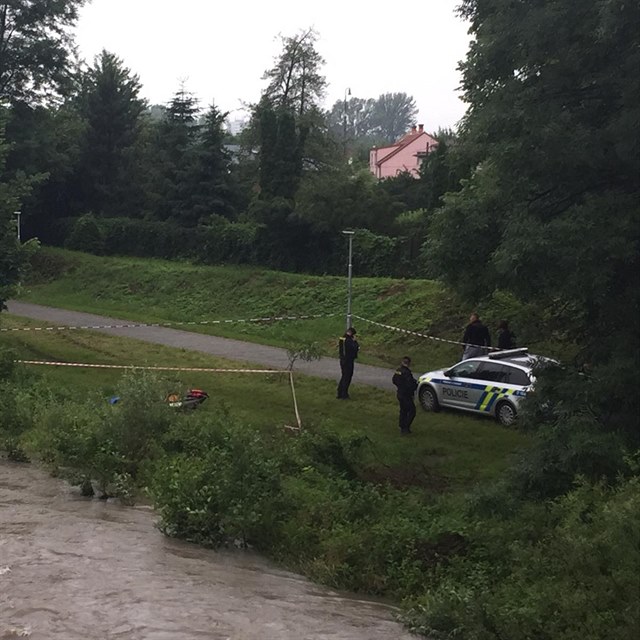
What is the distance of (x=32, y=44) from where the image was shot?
1868 inches

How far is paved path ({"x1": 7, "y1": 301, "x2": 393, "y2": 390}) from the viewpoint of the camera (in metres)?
23.5

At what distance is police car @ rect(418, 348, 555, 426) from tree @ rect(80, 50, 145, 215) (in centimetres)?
3549

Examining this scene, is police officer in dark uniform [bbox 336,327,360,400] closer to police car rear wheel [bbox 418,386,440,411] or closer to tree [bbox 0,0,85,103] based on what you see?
police car rear wheel [bbox 418,386,440,411]

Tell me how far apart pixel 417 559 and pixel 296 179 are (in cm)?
3277

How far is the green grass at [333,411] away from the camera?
15.5 metres

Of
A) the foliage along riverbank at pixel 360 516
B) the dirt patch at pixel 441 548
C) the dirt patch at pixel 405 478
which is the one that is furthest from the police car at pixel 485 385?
the dirt patch at pixel 441 548

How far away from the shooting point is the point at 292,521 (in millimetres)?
11617

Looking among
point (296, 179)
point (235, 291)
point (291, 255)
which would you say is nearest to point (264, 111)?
point (296, 179)

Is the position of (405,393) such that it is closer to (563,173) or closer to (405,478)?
(405,478)

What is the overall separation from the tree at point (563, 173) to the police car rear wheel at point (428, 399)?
4.93m

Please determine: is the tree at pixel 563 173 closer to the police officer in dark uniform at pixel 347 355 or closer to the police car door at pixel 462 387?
the police car door at pixel 462 387

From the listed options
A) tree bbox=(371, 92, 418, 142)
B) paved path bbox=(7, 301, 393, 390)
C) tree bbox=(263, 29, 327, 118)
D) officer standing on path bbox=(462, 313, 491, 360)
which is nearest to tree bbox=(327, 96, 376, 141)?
tree bbox=(371, 92, 418, 142)

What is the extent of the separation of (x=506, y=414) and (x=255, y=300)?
57.8ft

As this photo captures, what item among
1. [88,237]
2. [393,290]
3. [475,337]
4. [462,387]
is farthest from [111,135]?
[462,387]
